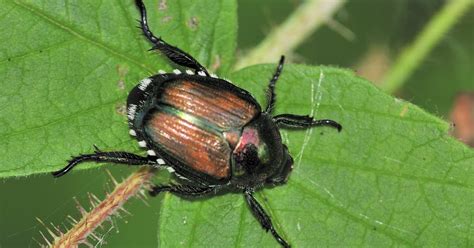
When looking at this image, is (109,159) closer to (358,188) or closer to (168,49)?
(168,49)

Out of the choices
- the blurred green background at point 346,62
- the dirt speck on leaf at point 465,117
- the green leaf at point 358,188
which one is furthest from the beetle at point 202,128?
the dirt speck on leaf at point 465,117

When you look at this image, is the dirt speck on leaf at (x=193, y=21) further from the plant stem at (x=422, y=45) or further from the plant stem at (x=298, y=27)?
the plant stem at (x=422, y=45)

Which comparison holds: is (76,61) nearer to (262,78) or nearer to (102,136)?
(102,136)

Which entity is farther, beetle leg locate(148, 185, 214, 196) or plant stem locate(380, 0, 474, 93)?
plant stem locate(380, 0, 474, 93)

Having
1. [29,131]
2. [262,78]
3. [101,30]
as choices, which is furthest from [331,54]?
[29,131]

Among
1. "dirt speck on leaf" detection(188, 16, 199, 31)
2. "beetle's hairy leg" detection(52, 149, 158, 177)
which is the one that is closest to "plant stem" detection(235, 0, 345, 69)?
"dirt speck on leaf" detection(188, 16, 199, 31)

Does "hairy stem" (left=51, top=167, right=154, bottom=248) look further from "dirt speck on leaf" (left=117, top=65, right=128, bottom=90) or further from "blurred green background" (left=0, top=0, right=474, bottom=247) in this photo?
"blurred green background" (left=0, top=0, right=474, bottom=247)
